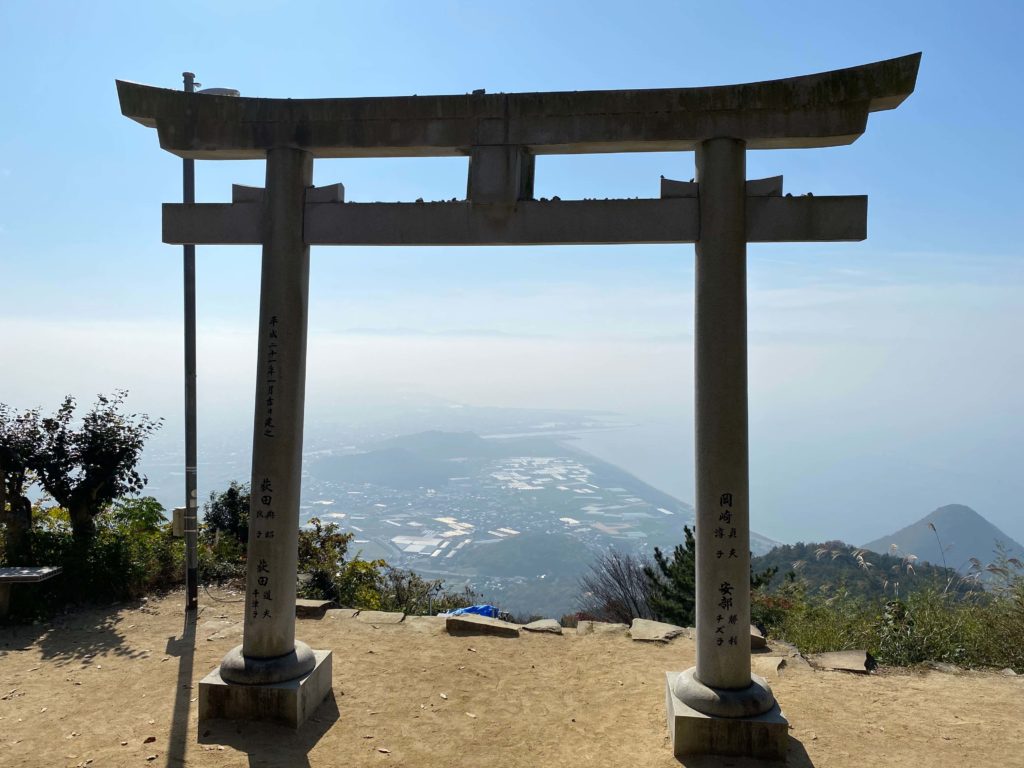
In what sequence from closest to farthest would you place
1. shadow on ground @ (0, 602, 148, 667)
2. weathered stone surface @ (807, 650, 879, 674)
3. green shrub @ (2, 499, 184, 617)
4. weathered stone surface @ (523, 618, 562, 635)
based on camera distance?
weathered stone surface @ (807, 650, 879, 674) → shadow on ground @ (0, 602, 148, 667) → weathered stone surface @ (523, 618, 562, 635) → green shrub @ (2, 499, 184, 617)

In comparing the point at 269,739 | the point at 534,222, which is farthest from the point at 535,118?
the point at 269,739

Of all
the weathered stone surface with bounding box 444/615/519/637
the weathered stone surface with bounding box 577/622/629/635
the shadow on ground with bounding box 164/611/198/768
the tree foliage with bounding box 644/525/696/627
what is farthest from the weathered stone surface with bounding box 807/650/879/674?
the shadow on ground with bounding box 164/611/198/768

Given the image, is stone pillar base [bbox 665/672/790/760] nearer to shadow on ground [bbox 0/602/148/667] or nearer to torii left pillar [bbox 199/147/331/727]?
torii left pillar [bbox 199/147/331/727]

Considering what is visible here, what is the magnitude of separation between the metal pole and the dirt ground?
628mm

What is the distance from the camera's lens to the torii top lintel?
4.45 metres

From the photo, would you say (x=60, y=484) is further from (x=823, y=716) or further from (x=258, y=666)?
(x=823, y=716)

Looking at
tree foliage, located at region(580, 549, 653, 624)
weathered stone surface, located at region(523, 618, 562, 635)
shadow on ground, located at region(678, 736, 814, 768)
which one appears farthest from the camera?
tree foliage, located at region(580, 549, 653, 624)

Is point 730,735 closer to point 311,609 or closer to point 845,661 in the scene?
point 845,661

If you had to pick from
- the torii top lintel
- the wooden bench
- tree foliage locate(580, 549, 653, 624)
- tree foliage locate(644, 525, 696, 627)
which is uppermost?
the torii top lintel

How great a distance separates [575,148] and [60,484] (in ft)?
24.5

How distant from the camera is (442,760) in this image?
4332 mm

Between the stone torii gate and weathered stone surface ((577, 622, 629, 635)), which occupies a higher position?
the stone torii gate

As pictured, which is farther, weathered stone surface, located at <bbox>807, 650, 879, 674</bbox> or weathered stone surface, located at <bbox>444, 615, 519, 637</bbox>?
weathered stone surface, located at <bbox>444, 615, 519, 637</bbox>

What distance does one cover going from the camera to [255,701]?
4602 millimetres
